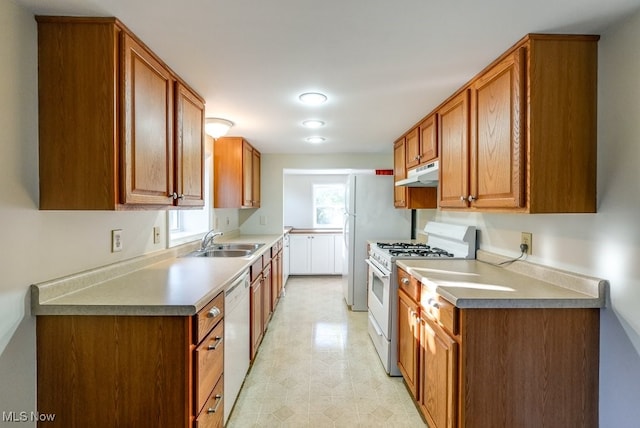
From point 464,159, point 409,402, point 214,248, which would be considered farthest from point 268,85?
point 409,402

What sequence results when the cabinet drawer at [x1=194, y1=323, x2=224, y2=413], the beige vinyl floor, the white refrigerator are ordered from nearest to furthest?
the cabinet drawer at [x1=194, y1=323, x2=224, y2=413] → the beige vinyl floor → the white refrigerator

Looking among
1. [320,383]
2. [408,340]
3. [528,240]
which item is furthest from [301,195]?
[528,240]

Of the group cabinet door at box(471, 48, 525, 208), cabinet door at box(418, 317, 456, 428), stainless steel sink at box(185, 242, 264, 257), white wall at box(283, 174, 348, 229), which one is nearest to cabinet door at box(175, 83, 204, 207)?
stainless steel sink at box(185, 242, 264, 257)

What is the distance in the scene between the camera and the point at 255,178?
4.33 meters

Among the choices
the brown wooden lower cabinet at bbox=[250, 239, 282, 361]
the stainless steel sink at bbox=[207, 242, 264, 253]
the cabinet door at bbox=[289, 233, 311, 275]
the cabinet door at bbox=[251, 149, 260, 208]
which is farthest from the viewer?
the cabinet door at bbox=[289, 233, 311, 275]

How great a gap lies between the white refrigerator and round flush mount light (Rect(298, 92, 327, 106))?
1.72m

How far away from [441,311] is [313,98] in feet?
5.14

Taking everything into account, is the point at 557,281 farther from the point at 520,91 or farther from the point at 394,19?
the point at 394,19

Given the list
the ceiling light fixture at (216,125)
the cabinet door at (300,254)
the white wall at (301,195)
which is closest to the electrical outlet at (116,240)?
the ceiling light fixture at (216,125)

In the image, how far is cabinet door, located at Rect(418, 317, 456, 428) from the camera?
5.07 feet

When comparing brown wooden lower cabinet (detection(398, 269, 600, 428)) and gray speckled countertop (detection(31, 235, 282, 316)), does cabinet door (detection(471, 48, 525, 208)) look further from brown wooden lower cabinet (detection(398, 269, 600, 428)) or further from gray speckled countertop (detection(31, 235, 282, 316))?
gray speckled countertop (detection(31, 235, 282, 316))

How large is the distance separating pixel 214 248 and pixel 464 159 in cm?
238

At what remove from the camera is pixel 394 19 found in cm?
135

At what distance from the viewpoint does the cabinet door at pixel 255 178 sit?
4164 millimetres
